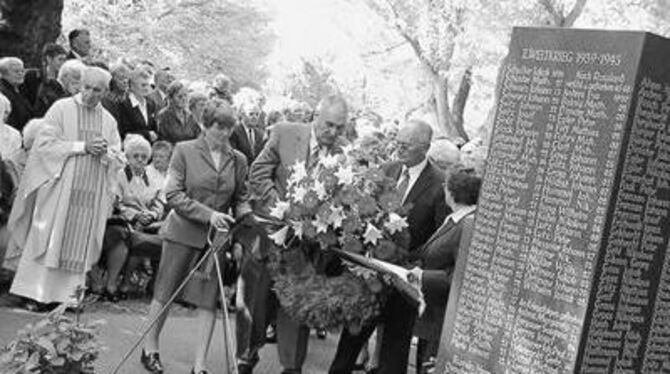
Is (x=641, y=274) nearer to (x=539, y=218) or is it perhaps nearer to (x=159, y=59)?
(x=539, y=218)

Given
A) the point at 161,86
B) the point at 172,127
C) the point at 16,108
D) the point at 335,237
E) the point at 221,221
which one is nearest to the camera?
the point at 335,237

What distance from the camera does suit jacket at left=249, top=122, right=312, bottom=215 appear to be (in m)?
8.40

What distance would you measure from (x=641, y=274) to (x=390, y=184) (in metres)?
2.64

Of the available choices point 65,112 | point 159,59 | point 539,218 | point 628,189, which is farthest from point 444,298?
point 159,59

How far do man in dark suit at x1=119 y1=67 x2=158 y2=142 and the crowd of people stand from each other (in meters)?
0.02

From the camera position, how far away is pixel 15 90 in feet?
36.7

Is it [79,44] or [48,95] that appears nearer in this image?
[48,95]

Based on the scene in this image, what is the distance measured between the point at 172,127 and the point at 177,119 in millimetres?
132

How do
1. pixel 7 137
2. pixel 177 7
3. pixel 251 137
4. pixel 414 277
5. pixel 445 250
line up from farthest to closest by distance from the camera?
pixel 177 7
pixel 251 137
pixel 7 137
pixel 445 250
pixel 414 277

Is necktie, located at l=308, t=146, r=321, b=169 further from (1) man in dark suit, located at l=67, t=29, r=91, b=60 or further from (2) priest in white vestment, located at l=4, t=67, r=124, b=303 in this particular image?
(1) man in dark suit, located at l=67, t=29, r=91, b=60

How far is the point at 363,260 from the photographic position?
7.19 meters

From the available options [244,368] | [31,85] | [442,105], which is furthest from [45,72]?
[442,105]

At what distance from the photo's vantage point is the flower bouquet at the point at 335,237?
7.25 metres

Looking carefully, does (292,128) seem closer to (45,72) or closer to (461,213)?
(461,213)
